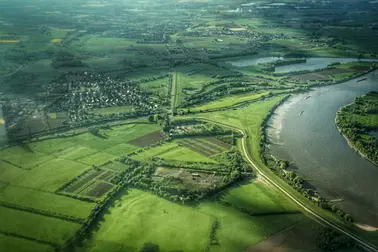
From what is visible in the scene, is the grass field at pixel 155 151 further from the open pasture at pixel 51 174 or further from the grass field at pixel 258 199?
the grass field at pixel 258 199

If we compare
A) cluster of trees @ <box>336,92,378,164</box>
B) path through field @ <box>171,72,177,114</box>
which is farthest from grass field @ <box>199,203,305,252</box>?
path through field @ <box>171,72,177,114</box>

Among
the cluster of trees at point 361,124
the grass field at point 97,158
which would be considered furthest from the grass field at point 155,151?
the cluster of trees at point 361,124

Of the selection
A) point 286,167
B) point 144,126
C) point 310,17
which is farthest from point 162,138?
point 310,17

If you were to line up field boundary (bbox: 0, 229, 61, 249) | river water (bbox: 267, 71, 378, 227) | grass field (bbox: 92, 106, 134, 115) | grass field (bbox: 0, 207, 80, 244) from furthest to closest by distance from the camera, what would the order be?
grass field (bbox: 92, 106, 134, 115) → river water (bbox: 267, 71, 378, 227) → grass field (bbox: 0, 207, 80, 244) → field boundary (bbox: 0, 229, 61, 249)

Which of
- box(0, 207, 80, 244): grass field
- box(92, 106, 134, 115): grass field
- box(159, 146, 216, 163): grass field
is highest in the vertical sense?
box(92, 106, 134, 115): grass field

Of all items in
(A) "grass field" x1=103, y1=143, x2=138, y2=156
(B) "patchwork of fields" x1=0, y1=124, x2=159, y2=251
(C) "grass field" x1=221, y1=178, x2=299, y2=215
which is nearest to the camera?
(B) "patchwork of fields" x1=0, y1=124, x2=159, y2=251

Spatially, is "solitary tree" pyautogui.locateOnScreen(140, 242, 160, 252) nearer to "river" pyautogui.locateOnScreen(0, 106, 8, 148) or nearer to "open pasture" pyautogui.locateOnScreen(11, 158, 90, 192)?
"open pasture" pyautogui.locateOnScreen(11, 158, 90, 192)

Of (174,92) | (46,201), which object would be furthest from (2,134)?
(174,92)
